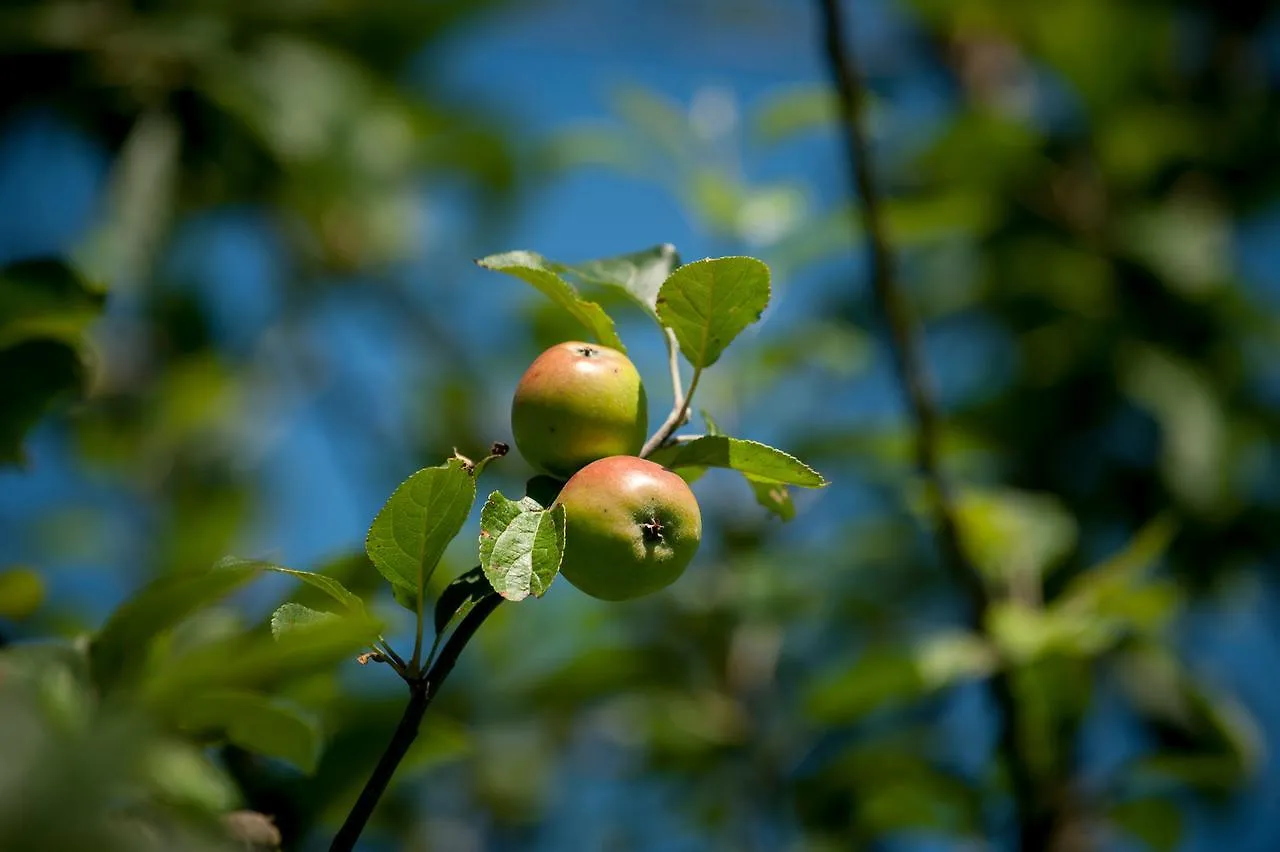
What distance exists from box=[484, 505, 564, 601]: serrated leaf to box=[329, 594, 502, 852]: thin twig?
0.09 ft

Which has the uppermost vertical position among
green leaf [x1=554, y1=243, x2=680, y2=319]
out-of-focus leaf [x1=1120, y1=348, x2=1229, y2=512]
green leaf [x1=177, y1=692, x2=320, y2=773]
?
out-of-focus leaf [x1=1120, y1=348, x2=1229, y2=512]

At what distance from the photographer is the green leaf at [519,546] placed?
0.65m

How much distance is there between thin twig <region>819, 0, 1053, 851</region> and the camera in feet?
3.72

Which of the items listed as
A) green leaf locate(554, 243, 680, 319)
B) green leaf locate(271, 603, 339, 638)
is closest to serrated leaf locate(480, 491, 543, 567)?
green leaf locate(271, 603, 339, 638)

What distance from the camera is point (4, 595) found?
861mm

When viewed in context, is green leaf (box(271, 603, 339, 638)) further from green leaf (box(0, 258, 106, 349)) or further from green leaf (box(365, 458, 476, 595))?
green leaf (box(0, 258, 106, 349))

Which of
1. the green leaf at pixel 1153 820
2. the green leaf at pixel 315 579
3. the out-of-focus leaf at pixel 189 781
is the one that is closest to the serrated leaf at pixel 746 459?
the green leaf at pixel 315 579

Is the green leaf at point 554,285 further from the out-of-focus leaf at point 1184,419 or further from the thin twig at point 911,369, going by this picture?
the out-of-focus leaf at point 1184,419

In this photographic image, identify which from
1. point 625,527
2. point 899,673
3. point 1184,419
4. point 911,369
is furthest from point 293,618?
point 1184,419

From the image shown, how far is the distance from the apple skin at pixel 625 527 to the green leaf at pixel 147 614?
0.19 meters

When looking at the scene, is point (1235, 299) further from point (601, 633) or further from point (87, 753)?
point (87, 753)

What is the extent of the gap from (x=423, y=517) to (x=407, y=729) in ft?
0.45

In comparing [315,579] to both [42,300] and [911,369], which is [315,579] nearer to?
[42,300]

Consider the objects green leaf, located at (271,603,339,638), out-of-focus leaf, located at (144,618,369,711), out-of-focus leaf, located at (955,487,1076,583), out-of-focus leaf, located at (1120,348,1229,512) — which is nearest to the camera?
out-of-focus leaf, located at (144,618,369,711)
